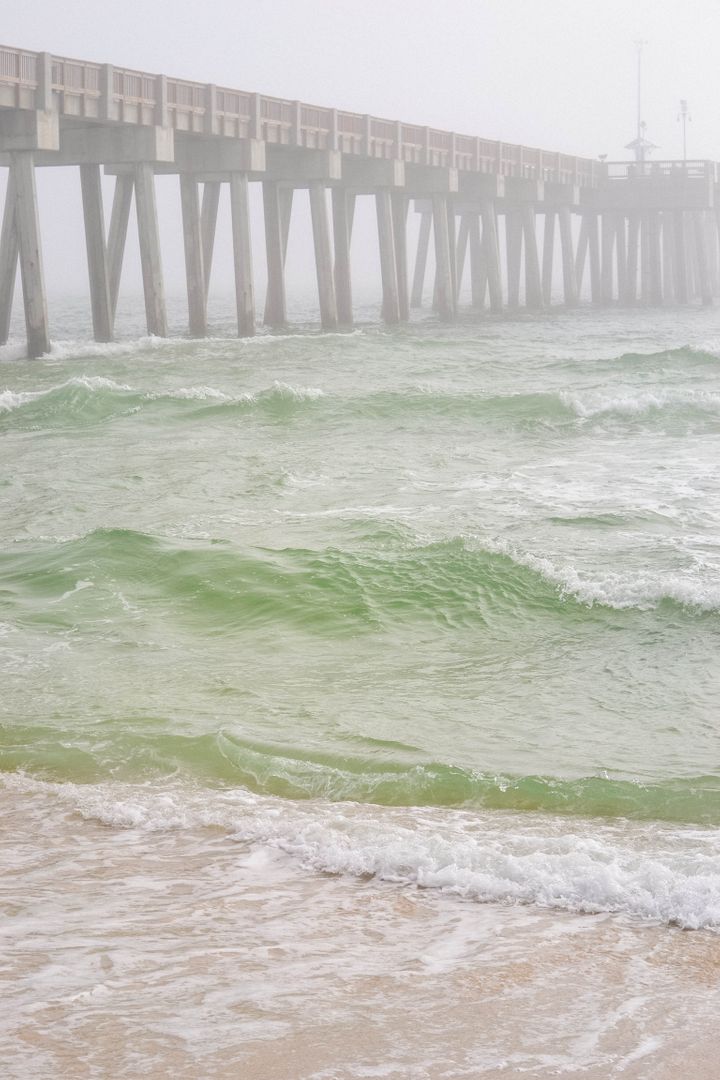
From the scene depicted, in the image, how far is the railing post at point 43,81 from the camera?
76.9ft

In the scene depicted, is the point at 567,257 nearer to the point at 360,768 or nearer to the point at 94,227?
the point at 94,227

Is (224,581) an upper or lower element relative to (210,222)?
lower

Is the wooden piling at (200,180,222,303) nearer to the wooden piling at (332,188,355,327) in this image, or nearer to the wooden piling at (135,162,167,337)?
the wooden piling at (332,188,355,327)

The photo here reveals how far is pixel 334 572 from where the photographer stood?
986 cm

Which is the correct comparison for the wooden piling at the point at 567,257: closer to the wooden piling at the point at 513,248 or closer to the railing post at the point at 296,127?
the wooden piling at the point at 513,248

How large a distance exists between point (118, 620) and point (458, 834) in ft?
13.2

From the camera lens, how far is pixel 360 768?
6008mm

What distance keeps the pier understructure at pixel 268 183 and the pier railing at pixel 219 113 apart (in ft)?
0.13

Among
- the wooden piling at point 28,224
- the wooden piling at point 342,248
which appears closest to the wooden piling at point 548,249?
the wooden piling at point 342,248

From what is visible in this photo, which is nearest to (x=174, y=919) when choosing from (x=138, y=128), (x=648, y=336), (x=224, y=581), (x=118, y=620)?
(x=118, y=620)

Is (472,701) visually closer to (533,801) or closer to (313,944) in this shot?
(533,801)

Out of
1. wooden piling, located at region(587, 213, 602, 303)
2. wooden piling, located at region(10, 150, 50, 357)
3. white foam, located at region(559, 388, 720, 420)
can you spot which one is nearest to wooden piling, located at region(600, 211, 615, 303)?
wooden piling, located at region(587, 213, 602, 303)

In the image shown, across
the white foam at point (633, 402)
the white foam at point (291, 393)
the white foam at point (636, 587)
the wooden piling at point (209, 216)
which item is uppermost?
the wooden piling at point (209, 216)

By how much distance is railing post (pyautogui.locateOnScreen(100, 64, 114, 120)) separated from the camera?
83.3 feet
